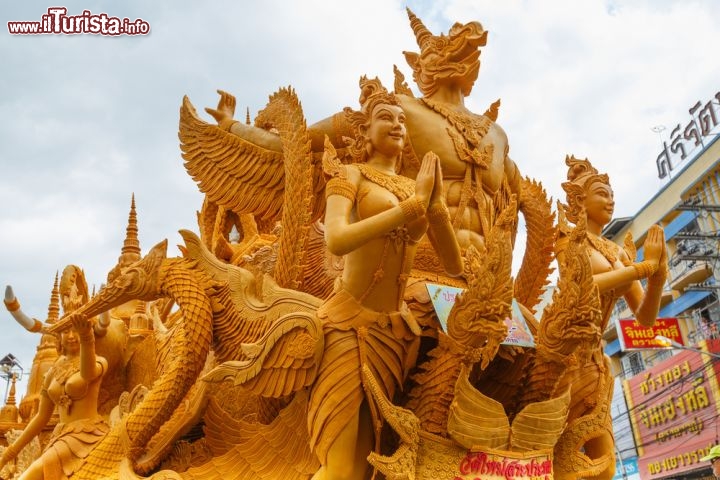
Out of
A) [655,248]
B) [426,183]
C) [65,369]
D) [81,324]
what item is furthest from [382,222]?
[65,369]

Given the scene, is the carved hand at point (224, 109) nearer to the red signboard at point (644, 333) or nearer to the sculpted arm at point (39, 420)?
the sculpted arm at point (39, 420)

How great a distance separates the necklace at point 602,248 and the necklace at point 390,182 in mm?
1597

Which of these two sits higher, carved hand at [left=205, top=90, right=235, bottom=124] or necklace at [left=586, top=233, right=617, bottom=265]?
carved hand at [left=205, top=90, right=235, bottom=124]

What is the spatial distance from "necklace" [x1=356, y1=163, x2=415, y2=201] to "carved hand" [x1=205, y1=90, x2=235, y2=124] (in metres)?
2.19

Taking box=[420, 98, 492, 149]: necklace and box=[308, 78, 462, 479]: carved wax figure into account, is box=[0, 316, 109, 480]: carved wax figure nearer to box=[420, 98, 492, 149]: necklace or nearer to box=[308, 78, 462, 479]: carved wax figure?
box=[308, 78, 462, 479]: carved wax figure

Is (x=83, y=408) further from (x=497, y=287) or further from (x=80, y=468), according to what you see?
(x=497, y=287)

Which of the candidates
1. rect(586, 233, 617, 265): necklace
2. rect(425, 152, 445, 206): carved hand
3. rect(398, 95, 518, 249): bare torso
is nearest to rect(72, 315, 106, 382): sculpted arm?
rect(398, 95, 518, 249): bare torso

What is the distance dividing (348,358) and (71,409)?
3.62 metres

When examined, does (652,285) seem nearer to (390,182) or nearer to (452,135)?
(452,135)

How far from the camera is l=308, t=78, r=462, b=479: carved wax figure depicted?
3932 millimetres

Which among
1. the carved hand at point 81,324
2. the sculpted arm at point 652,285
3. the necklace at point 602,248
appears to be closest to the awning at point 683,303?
the sculpted arm at point 652,285

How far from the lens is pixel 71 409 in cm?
640

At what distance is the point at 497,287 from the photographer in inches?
149

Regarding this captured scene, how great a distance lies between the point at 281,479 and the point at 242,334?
46.6 inches
